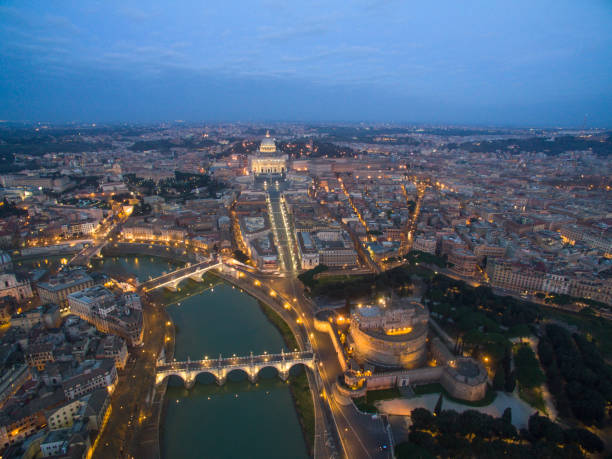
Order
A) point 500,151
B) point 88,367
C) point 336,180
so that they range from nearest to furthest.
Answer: point 88,367 → point 336,180 → point 500,151

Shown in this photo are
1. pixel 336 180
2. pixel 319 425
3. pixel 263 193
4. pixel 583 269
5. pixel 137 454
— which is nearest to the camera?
pixel 137 454

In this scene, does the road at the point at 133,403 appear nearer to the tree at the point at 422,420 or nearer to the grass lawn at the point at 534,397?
the tree at the point at 422,420

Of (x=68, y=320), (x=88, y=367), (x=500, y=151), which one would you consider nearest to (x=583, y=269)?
(x=88, y=367)

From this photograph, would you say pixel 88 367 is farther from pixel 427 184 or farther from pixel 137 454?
pixel 427 184

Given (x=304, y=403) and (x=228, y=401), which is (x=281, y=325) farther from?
(x=304, y=403)

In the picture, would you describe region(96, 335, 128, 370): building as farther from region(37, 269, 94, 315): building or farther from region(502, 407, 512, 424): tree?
region(502, 407, 512, 424): tree

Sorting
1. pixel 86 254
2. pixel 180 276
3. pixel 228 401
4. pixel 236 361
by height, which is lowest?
pixel 228 401

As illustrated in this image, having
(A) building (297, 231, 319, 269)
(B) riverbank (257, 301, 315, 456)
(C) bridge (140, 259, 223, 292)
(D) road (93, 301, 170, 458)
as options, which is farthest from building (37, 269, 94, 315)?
(A) building (297, 231, 319, 269)

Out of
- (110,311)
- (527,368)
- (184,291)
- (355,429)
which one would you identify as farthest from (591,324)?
(110,311)
